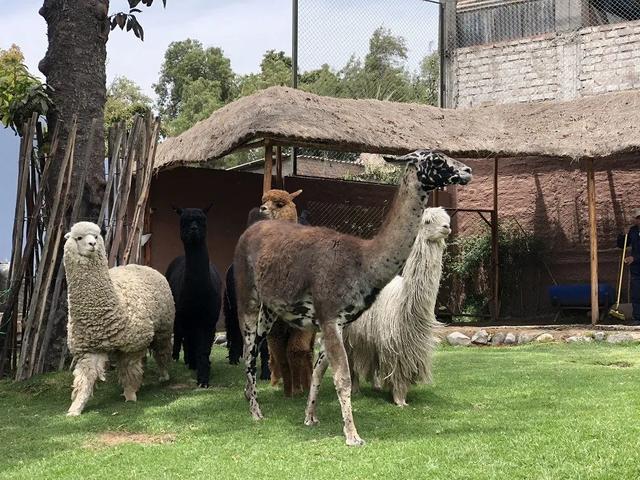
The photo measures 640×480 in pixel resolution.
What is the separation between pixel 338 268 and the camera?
602cm

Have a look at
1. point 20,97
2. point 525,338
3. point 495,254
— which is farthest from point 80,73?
Answer: point 495,254

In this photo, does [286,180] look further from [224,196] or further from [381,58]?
[381,58]

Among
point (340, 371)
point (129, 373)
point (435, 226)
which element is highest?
point (435, 226)

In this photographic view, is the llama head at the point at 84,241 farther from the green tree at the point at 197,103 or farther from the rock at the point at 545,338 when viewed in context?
the green tree at the point at 197,103

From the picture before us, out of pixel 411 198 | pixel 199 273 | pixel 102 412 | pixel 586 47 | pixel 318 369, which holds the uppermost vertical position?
pixel 586 47

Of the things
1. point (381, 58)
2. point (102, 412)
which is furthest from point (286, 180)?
point (381, 58)

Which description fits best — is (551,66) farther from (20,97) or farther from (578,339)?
(20,97)

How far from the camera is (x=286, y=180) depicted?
587 inches

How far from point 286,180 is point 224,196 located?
1185 millimetres

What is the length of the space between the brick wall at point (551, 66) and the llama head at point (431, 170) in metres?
12.6

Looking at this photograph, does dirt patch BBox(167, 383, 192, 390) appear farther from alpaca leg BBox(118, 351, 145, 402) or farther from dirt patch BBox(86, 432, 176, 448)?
dirt patch BBox(86, 432, 176, 448)

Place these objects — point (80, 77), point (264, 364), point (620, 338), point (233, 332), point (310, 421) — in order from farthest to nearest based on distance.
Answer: point (620, 338), point (233, 332), point (80, 77), point (264, 364), point (310, 421)

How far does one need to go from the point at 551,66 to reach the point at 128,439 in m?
14.4

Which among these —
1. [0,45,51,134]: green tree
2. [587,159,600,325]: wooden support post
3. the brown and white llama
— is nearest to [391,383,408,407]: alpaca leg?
the brown and white llama
